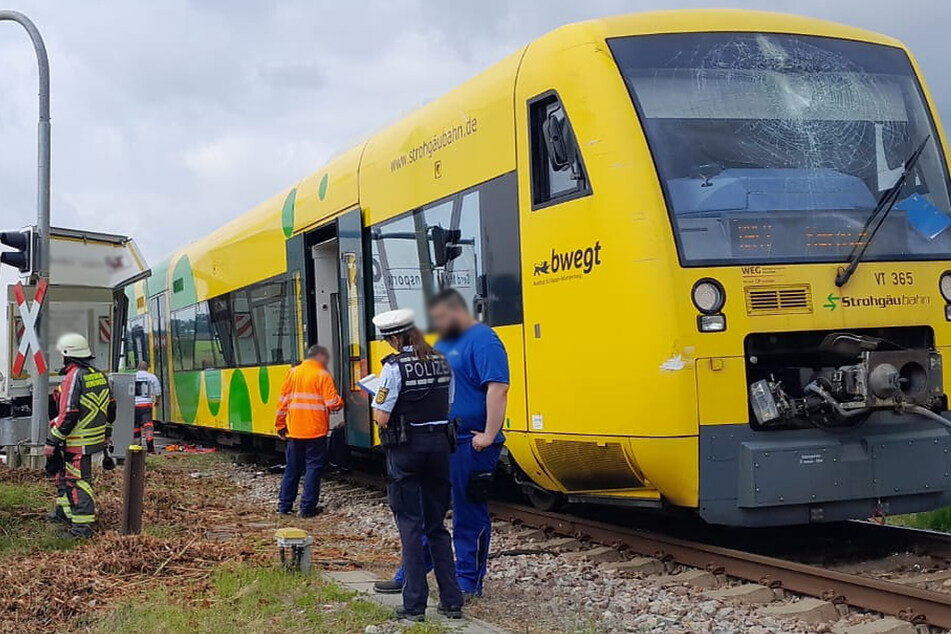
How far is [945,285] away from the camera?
7.14 metres

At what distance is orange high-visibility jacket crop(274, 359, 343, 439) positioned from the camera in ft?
35.3

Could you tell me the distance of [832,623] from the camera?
5805 millimetres

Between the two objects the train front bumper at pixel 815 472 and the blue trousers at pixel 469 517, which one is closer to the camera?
the blue trousers at pixel 469 517

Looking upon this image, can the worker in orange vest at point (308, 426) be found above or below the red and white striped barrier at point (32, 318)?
below

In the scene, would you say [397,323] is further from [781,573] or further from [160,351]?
[160,351]

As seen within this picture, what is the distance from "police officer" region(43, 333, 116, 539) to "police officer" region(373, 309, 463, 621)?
3918mm

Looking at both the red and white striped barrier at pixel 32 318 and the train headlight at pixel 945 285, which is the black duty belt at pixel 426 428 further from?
the red and white striped barrier at pixel 32 318

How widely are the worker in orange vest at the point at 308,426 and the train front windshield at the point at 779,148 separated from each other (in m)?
4.93

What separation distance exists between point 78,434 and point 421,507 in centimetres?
414

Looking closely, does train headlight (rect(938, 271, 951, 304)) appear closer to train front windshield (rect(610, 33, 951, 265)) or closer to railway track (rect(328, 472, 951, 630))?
train front windshield (rect(610, 33, 951, 265))

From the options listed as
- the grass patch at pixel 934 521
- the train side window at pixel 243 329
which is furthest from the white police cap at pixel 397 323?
the train side window at pixel 243 329

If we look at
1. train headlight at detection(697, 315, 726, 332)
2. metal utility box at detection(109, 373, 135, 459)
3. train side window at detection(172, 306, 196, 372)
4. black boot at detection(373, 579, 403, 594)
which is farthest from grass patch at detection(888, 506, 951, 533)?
train side window at detection(172, 306, 196, 372)

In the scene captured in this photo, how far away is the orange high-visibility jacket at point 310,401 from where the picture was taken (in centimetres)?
1075

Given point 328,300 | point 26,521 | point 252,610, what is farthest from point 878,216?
point 26,521
